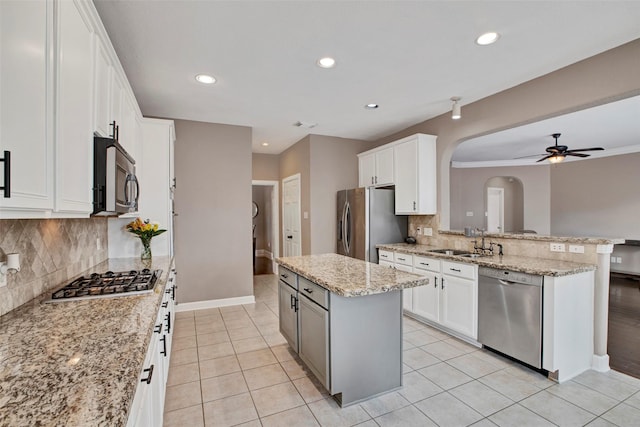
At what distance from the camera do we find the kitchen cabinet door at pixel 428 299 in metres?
3.43

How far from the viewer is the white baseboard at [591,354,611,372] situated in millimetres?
2566

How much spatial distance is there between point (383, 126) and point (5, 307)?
440 centimetres

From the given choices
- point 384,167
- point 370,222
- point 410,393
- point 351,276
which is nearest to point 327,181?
point 384,167

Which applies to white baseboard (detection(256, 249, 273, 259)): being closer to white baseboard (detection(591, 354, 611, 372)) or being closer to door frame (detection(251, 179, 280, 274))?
door frame (detection(251, 179, 280, 274))

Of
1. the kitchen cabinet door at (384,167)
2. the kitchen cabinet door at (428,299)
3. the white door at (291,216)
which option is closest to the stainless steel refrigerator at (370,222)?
the kitchen cabinet door at (384,167)

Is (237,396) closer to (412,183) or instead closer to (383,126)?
(412,183)

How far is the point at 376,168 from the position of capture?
4.70 meters

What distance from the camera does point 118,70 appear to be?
6.88 feet

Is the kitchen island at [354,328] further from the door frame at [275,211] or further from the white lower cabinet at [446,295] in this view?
the door frame at [275,211]

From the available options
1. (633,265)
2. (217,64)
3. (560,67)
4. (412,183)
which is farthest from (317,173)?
(633,265)

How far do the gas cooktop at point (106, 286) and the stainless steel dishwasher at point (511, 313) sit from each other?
9.15 ft

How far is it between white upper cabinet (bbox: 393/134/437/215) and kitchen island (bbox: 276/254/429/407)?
1.85 meters

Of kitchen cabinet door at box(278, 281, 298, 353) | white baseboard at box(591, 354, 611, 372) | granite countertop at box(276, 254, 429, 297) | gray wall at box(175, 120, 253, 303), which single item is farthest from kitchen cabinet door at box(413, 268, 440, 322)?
gray wall at box(175, 120, 253, 303)

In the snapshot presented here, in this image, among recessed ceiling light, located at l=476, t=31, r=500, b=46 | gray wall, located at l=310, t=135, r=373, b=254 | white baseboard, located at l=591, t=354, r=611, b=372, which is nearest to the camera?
recessed ceiling light, located at l=476, t=31, r=500, b=46
